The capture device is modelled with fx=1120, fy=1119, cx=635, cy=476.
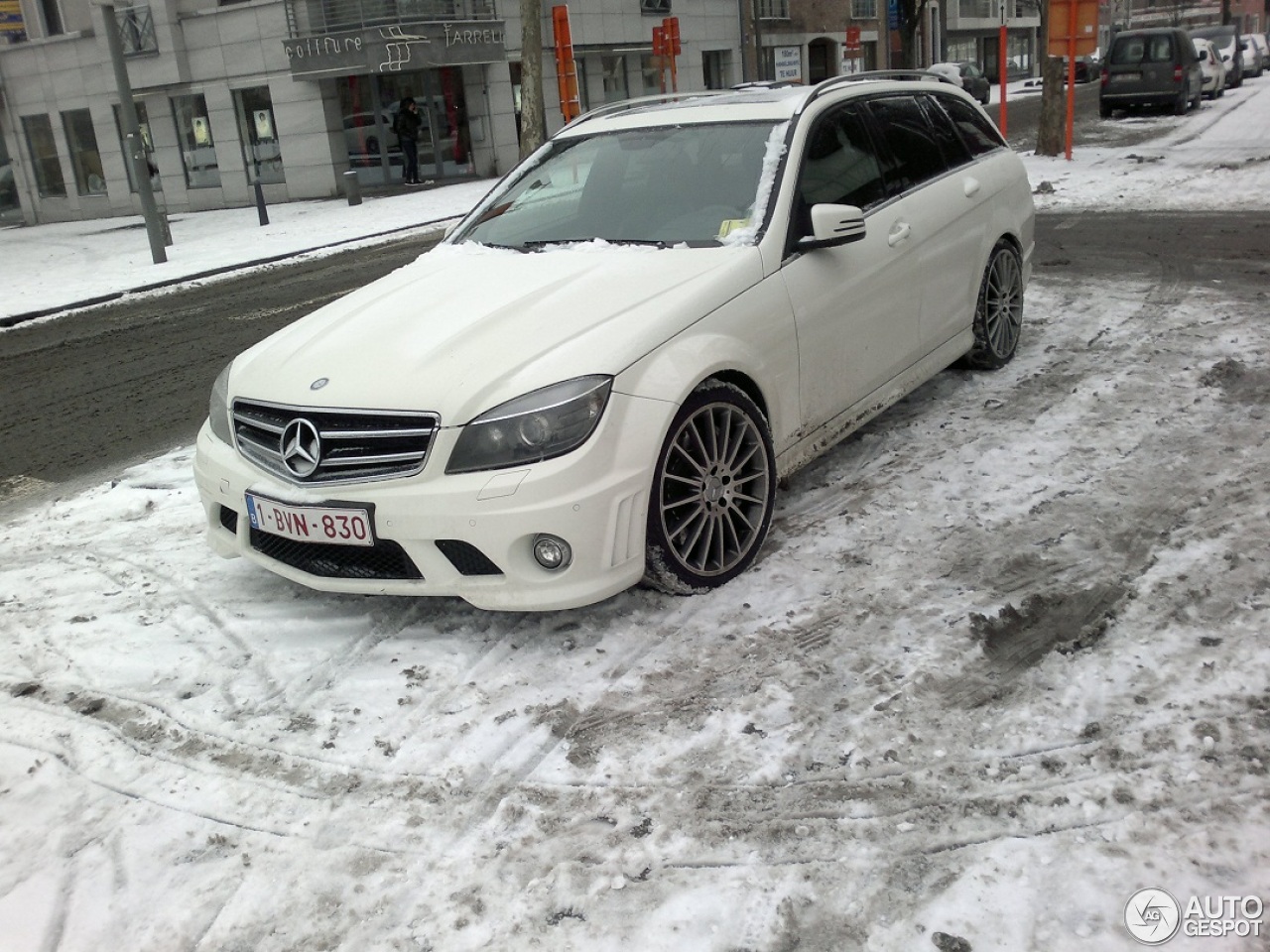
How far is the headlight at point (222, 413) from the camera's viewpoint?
4.09 metres

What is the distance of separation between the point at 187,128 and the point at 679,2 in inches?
589

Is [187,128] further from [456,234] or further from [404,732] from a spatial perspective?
[404,732]

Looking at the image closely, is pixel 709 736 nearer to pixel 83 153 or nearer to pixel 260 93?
pixel 260 93

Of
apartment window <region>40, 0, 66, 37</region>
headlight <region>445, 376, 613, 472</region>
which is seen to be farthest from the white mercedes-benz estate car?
apartment window <region>40, 0, 66, 37</region>

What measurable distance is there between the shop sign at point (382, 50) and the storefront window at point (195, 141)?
3.69 meters

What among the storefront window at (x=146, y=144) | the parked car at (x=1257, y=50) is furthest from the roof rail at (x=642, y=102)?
the parked car at (x=1257, y=50)

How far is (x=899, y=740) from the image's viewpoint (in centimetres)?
304

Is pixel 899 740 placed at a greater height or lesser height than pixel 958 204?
lesser

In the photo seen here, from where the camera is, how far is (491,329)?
3852 millimetres

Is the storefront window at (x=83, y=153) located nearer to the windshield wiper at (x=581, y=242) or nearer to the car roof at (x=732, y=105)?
the car roof at (x=732, y=105)

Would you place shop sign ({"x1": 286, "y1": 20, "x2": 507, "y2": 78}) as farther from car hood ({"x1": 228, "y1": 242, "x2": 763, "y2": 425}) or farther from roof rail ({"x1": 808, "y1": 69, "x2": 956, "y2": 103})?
car hood ({"x1": 228, "y1": 242, "x2": 763, "y2": 425})

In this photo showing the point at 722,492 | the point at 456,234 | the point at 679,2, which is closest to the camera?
the point at 722,492

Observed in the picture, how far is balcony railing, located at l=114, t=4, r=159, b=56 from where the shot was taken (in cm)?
2678

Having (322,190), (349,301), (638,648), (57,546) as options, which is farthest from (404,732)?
(322,190)
